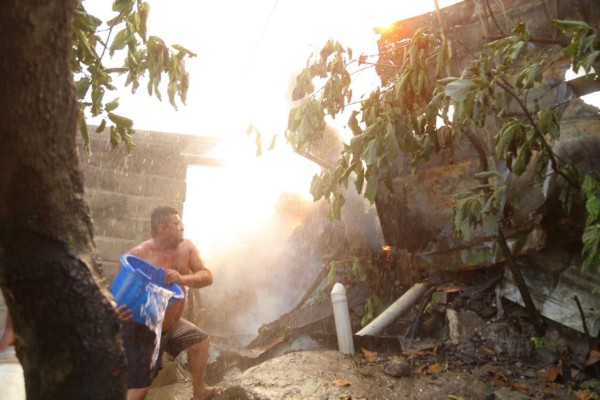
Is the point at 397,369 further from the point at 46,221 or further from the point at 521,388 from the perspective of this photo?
the point at 46,221

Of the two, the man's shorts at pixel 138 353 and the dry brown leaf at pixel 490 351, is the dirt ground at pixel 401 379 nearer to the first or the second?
the dry brown leaf at pixel 490 351

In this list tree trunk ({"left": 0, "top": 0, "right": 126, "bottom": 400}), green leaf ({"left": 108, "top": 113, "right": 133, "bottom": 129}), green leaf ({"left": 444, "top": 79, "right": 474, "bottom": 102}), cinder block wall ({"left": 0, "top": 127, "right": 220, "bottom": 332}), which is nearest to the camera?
tree trunk ({"left": 0, "top": 0, "right": 126, "bottom": 400})

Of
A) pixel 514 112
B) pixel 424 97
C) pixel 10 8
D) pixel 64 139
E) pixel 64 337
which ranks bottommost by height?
pixel 64 337

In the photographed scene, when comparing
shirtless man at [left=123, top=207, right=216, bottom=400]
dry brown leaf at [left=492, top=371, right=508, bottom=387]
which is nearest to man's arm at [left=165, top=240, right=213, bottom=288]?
shirtless man at [left=123, top=207, right=216, bottom=400]

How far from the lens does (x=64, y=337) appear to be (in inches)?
48.3

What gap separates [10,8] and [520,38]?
9.73 ft

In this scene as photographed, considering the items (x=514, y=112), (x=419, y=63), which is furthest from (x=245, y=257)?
(x=419, y=63)

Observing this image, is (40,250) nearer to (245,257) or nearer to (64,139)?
(64,139)

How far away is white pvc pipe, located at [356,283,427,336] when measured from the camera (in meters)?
5.43

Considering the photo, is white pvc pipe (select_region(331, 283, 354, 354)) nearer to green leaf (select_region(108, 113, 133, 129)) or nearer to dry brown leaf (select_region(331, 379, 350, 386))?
dry brown leaf (select_region(331, 379, 350, 386))

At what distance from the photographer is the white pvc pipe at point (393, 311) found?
543 cm

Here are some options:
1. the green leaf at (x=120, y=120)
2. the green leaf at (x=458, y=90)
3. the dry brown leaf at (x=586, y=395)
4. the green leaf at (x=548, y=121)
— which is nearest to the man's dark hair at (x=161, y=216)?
the green leaf at (x=120, y=120)

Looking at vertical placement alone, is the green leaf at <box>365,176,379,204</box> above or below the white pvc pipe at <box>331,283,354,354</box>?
above

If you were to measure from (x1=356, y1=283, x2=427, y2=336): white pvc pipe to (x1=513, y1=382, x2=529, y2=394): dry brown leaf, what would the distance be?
1835 mm
